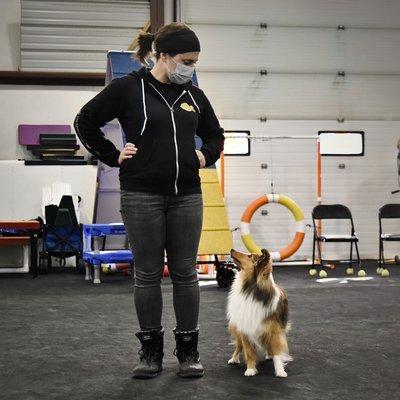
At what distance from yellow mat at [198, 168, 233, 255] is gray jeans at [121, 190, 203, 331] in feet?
10.9

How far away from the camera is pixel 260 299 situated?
3.04 metres

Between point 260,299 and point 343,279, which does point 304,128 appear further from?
point 260,299

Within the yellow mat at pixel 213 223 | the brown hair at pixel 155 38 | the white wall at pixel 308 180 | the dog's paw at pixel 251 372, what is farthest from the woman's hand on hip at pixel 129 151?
the white wall at pixel 308 180

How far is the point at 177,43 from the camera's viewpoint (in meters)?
2.69

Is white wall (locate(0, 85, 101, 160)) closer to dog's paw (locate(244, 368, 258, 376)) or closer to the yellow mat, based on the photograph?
the yellow mat

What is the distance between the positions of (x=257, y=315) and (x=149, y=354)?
0.52m

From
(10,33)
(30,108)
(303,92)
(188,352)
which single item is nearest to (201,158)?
(188,352)

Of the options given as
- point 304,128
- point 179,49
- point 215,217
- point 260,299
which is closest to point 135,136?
point 179,49

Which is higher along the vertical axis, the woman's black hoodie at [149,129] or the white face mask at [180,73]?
the white face mask at [180,73]

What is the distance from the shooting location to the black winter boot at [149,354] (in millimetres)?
2838

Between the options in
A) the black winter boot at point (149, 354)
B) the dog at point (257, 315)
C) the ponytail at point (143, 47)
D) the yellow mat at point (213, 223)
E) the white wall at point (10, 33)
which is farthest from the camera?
the white wall at point (10, 33)

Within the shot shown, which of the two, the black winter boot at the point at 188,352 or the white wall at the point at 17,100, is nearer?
the black winter boot at the point at 188,352

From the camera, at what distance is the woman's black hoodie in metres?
2.70

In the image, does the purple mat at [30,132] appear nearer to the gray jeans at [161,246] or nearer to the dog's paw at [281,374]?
the gray jeans at [161,246]
